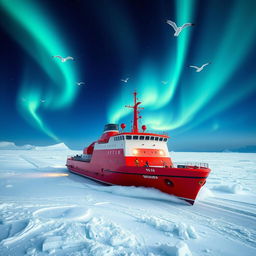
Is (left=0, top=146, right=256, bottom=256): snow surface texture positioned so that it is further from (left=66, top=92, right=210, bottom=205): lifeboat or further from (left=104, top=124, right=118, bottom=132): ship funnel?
(left=104, top=124, right=118, bottom=132): ship funnel

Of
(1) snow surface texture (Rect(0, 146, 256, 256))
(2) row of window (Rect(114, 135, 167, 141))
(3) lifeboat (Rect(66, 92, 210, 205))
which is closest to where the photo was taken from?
(1) snow surface texture (Rect(0, 146, 256, 256))

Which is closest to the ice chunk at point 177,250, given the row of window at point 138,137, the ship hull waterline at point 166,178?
the ship hull waterline at point 166,178

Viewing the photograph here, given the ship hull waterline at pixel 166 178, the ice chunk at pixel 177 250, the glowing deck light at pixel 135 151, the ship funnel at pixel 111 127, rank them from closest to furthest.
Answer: the ice chunk at pixel 177 250 → the ship hull waterline at pixel 166 178 → the glowing deck light at pixel 135 151 → the ship funnel at pixel 111 127

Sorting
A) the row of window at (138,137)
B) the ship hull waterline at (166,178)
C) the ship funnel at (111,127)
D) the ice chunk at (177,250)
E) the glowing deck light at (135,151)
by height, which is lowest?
the ice chunk at (177,250)

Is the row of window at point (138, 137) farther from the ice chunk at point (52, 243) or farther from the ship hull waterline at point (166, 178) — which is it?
the ice chunk at point (52, 243)

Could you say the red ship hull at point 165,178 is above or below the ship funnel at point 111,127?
below

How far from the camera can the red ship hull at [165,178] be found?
9109 mm

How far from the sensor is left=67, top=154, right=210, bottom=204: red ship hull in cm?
911

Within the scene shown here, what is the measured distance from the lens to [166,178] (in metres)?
9.97

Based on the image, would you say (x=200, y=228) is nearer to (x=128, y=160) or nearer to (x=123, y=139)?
(x=128, y=160)

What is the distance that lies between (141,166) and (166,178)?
1.88 m

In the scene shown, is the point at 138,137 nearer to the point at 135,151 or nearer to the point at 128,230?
the point at 135,151

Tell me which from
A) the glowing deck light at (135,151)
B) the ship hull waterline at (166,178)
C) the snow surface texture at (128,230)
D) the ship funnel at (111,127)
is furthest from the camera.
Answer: the ship funnel at (111,127)

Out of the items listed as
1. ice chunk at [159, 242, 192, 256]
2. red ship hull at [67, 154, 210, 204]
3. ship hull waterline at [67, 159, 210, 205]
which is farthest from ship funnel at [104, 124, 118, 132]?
ice chunk at [159, 242, 192, 256]
